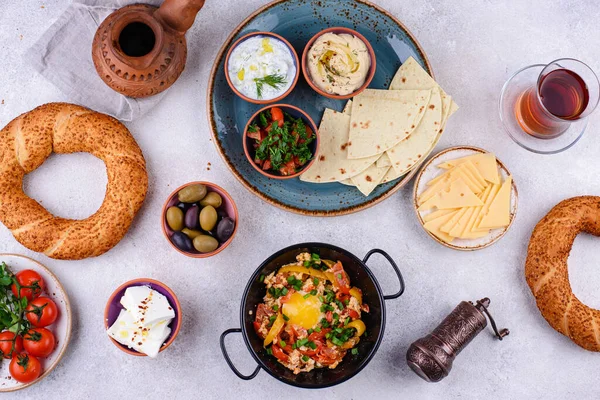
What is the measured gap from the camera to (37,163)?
332 centimetres

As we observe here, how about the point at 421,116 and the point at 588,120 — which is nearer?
the point at 421,116

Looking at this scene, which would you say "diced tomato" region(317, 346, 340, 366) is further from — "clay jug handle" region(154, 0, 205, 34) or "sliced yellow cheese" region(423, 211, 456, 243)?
"clay jug handle" region(154, 0, 205, 34)

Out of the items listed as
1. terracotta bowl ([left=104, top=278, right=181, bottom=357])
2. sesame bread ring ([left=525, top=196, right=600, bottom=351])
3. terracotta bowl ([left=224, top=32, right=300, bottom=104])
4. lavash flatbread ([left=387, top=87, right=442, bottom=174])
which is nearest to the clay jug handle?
terracotta bowl ([left=224, top=32, right=300, bottom=104])

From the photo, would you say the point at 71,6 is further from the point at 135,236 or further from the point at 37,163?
the point at 135,236

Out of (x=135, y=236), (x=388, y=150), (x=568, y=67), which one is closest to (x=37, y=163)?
(x=135, y=236)

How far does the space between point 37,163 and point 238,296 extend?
144 centimetres

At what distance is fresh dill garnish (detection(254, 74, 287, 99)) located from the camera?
3088 mm

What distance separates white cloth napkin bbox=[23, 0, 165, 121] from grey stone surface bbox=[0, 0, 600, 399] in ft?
0.57

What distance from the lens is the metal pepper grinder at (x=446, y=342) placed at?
124 inches

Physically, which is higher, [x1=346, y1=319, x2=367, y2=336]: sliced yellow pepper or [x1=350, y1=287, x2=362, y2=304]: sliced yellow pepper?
[x1=350, y1=287, x2=362, y2=304]: sliced yellow pepper

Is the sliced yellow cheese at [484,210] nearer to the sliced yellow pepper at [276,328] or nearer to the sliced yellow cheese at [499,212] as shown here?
the sliced yellow cheese at [499,212]

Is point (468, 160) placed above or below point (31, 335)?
above

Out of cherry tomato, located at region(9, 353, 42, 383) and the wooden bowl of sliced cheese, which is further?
the wooden bowl of sliced cheese

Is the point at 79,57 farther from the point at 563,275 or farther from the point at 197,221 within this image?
the point at 563,275
